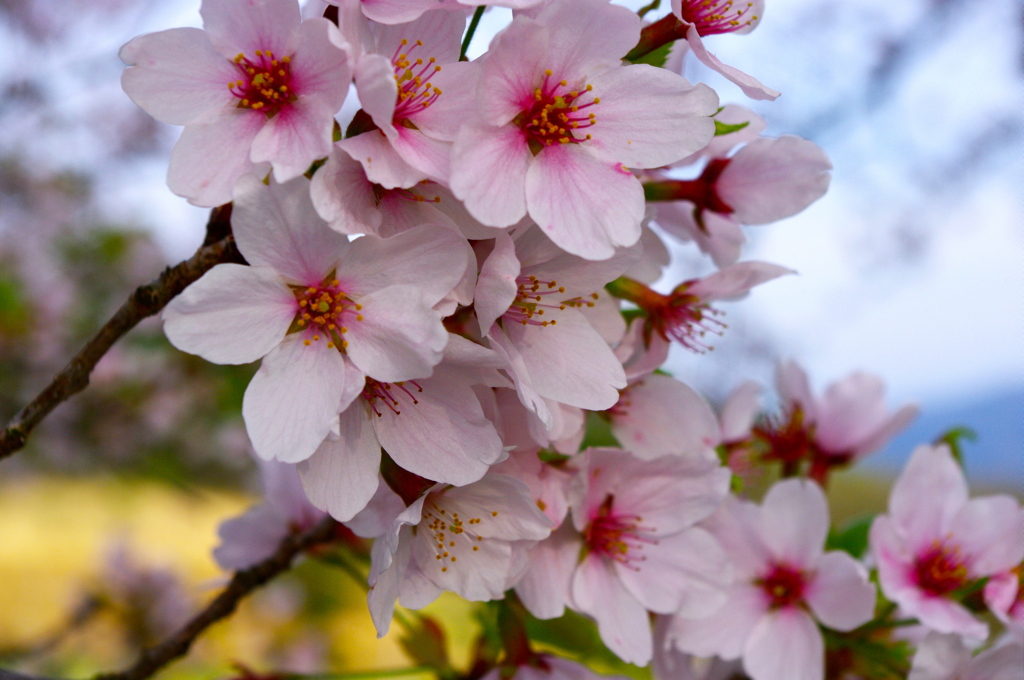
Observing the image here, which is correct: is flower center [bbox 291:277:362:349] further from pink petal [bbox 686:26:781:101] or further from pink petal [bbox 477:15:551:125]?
pink petal [bbox 686:26:781:101]

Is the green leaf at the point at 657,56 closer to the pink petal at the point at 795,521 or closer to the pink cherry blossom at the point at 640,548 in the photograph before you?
the pink cherry blossom at the point at 640,548

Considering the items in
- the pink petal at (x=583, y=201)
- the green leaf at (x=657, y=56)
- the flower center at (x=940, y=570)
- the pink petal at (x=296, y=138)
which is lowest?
the flower center at (x=940, y=570)

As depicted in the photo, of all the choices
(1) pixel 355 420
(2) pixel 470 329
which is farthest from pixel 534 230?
(1) pixel 355 420

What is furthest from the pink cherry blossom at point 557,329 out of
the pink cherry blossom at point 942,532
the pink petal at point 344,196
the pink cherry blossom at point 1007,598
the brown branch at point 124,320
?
the pink cherry blossom at point 1007,598

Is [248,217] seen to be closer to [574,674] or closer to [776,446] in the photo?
[574,674]

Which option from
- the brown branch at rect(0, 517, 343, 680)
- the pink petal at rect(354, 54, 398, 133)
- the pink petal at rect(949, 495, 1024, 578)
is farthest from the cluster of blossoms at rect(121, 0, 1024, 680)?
the brown branch at rect(0, 517, 343, 680)

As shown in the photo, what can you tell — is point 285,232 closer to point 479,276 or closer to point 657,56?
point 479,276

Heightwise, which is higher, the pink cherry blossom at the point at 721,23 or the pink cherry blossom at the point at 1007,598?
the pink cherry blossom at the point at 721,23
